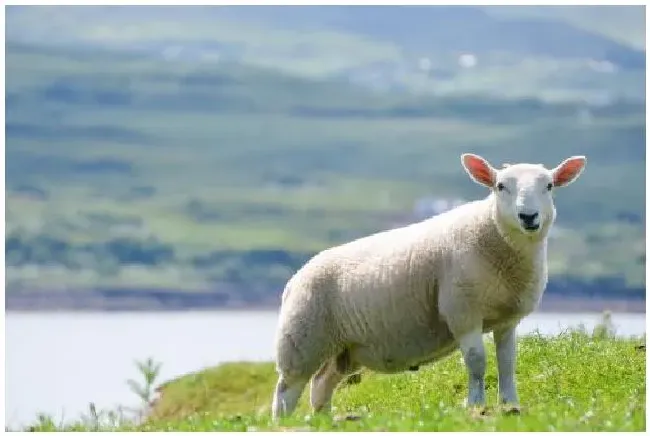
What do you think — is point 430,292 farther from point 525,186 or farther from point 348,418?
point 348,418

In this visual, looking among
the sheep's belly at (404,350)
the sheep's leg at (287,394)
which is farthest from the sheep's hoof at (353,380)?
the sheep's belly at (404,350)

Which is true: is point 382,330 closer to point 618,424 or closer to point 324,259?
point 324,259

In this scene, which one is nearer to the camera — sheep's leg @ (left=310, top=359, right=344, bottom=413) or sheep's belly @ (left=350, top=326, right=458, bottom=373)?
sheep's belly @ (left=350, top=326, right=458, bottom=373)

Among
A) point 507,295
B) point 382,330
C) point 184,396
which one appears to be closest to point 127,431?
point 382,330

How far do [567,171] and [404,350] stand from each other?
2631 mm

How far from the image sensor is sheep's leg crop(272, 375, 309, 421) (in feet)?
49.9

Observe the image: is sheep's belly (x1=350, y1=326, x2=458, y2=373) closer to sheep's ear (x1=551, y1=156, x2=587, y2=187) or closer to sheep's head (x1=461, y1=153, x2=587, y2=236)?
sheep's head (x1=461, y1=153, x2=587, y2=236)

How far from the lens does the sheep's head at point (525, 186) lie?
13766mm

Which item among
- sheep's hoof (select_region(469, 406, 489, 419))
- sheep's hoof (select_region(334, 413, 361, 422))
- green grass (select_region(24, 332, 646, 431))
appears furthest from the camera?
sheep's hoof (select_region(334, 413, 361, 422))

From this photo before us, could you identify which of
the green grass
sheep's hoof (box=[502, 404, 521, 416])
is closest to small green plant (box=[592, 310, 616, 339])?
the green grass

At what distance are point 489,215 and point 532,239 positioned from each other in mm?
543

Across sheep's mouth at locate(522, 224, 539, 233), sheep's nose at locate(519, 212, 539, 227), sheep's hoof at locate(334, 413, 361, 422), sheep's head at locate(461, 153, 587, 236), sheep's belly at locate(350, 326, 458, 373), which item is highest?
sheep's head at locate(461, 153, 587, 236)

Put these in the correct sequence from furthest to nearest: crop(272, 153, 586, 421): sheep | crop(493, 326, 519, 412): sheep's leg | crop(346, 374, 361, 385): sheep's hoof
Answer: crop(346, 374, 361, 385): sheep's hoof → crop(493, 326, 519, 412): sheep's leg → crop(272, 153, 586, 421): sheep

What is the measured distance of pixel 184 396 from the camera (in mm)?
26844
